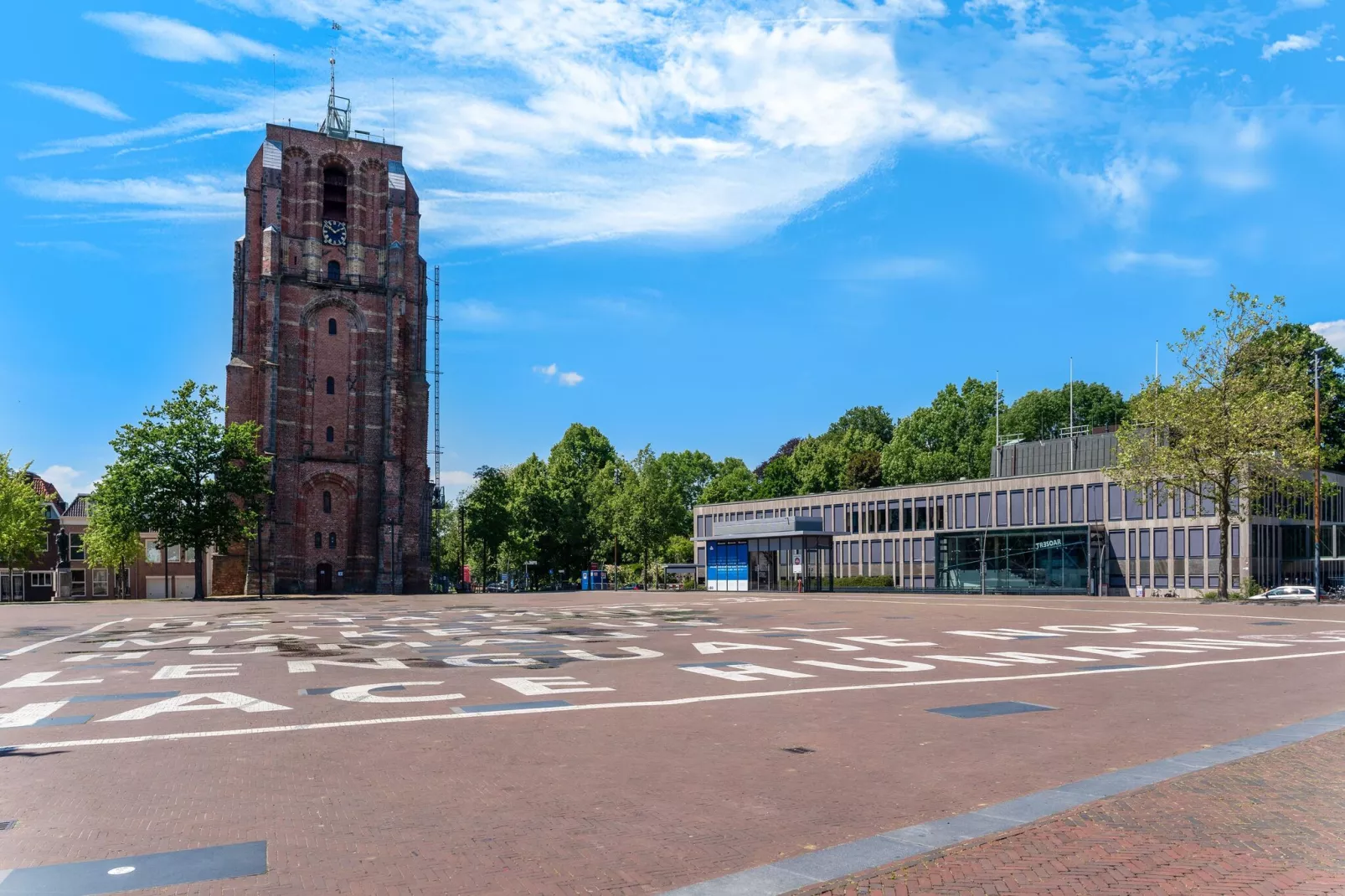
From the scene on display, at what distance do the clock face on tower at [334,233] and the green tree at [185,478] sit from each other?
19.1 m

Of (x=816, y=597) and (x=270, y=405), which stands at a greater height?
Answer: (x=270, y=405)

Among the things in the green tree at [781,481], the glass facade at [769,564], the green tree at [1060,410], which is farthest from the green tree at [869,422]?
the glass facade at [769,564]

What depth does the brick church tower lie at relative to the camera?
237ft

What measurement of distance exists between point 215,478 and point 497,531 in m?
33.8

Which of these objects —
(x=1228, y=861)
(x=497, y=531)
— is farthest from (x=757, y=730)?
(x=497, y=531)

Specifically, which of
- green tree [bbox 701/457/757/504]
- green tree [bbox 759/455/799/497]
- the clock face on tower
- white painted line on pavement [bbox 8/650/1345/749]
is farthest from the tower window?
white painted line on pavement [bbox 8/650/1345/749]

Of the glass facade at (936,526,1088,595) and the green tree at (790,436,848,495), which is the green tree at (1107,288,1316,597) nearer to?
the glass facade at (936,526,1088,595)

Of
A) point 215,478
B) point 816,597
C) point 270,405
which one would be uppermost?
point 270,405

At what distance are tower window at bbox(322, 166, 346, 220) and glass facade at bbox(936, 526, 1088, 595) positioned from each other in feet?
175

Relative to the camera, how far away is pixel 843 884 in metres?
5.29

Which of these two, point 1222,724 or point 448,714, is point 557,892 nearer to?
point 448,714

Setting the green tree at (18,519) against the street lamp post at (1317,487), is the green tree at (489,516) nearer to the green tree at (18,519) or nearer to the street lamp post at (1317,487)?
the green tree at (18,519)

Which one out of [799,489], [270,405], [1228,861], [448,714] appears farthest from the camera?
[799,489]

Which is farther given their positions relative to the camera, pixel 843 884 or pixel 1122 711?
pixel 1122 711
